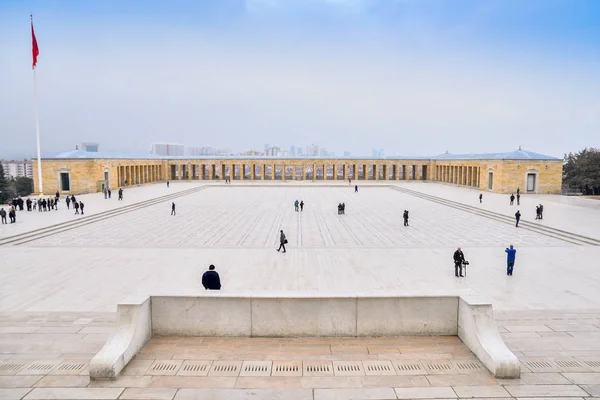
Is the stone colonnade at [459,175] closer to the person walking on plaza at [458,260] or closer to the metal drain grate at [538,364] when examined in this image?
the person walking on plaza at [458,260]

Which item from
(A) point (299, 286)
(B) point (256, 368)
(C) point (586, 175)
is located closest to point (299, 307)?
(B) point (256, 368)

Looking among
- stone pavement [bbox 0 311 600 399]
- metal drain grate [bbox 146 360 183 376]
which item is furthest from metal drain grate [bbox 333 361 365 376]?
metal drain grate [bbox 146 360 183 376]

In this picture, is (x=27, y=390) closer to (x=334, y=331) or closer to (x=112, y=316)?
(x=112, y=316)

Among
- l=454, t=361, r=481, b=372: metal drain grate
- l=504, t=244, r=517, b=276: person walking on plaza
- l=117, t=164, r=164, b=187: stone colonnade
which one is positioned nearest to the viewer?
l=454, t=361, r=481, b=372: metal drain grate

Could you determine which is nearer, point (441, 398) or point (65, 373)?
point (441, 398)

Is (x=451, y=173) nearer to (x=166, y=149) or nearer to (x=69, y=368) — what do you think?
(x=69, y=368)

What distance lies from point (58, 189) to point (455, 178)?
40.0m

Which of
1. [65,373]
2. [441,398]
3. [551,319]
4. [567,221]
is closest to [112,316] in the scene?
[65,373]

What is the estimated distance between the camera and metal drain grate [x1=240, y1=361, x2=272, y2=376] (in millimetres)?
4891

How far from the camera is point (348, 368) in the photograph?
5027 millimetres

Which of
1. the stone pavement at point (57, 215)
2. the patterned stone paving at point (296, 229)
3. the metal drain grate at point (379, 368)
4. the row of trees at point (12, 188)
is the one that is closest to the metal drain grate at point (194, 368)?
the metal drain grate at point (379, 368)

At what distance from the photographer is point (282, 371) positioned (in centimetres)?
494

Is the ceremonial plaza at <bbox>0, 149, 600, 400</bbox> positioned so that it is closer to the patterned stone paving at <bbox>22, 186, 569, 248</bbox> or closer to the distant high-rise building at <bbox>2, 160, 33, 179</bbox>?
the patterned stone paving at <bbox>22, 186, 569, 248</bbox>

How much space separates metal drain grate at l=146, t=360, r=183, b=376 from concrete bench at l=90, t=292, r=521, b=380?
59 centimetres
